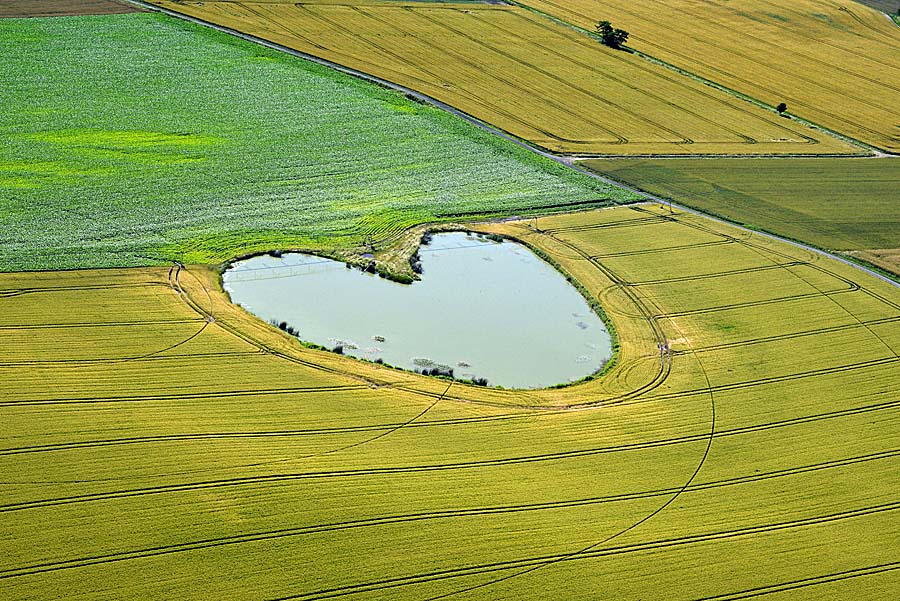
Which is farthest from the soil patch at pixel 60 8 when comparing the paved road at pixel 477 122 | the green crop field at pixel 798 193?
the green crop field at pixel 798 193

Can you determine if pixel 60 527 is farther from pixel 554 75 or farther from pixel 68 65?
pixel 554 75

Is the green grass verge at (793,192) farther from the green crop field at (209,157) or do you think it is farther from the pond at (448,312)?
the pond at (448,312)

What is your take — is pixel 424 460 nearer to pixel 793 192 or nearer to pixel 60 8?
pixel 793 192

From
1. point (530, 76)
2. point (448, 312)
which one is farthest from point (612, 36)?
point (448, 312)

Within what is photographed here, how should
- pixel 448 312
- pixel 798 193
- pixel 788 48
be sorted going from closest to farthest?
pixel 448 312
pixel 798 193
pixel 788 48

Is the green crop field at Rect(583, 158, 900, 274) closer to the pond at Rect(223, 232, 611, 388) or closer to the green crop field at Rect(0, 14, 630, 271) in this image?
the green crop field at Rect(0, 14, 630, 271)

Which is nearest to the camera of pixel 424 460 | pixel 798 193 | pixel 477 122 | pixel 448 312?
pixel 424 460

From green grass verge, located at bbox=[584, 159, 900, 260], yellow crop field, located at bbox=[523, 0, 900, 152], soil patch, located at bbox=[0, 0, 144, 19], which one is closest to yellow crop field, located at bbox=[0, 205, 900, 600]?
green grass verge, located at bbox=[584, 159, 900, 260]
